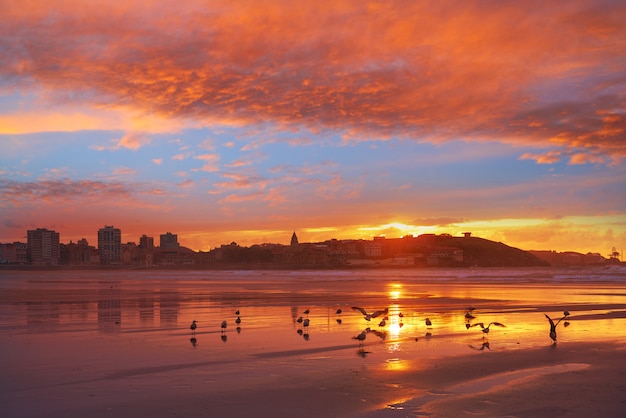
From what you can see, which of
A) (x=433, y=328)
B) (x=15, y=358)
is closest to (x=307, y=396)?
(x=15, y=358)

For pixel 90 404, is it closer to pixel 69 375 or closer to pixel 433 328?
pixel 69 375

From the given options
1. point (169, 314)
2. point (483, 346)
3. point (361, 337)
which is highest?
point (361, 337)

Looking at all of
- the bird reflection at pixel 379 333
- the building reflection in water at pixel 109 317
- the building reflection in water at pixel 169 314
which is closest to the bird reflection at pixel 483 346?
the bird reflection at pixel 379 333

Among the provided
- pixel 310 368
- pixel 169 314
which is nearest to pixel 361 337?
pixel 310 368

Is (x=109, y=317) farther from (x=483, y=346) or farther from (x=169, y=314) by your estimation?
(x=483, y=346)

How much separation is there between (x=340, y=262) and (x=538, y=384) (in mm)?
176632

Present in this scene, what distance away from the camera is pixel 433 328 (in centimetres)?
1847

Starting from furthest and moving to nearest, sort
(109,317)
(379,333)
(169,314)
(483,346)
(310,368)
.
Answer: (169,314) < (109,317) < (379,333) < (483,346) < (310,368)

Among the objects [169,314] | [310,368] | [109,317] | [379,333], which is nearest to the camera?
[310,368]

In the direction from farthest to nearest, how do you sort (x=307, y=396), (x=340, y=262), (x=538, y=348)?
(x=340, y=262), (x=538, y=348), (x=307, y=396)

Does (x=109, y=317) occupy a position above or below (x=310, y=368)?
above

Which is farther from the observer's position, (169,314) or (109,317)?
(169,314)

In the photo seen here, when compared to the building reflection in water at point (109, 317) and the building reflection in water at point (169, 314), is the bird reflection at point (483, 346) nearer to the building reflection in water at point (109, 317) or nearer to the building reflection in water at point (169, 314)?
the building reflection in water at point (169, 314)

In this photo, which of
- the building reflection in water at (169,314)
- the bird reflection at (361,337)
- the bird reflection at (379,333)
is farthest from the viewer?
the building reflection in water at (169,314)
